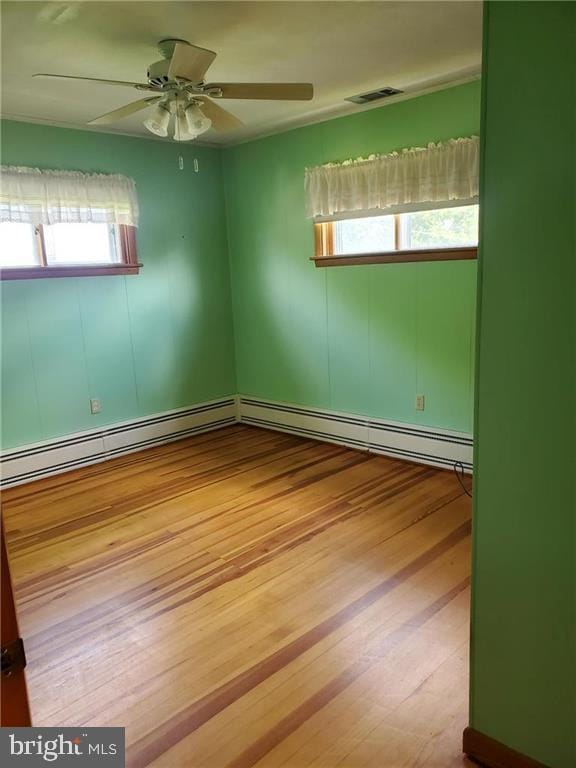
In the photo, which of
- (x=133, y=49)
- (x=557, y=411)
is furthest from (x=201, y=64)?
(x=557, y=411)

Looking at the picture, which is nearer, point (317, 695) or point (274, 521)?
point (317, 695)

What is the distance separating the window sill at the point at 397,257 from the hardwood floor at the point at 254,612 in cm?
146

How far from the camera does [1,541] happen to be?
3.00ft

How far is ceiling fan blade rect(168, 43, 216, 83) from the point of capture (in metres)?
2.22

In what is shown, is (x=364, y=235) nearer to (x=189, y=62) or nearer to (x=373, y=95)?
(x=373, y=95)

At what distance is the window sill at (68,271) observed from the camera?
→ 150 inches

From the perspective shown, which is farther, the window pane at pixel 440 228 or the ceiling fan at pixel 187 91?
the window pane at pixel 440 228

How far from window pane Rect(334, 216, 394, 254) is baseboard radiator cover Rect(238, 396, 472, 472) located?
4.20 ft

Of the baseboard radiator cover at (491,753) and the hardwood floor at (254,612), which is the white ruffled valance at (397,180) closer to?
the hardwood floor at (254,612)

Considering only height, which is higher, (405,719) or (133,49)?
(133,49)

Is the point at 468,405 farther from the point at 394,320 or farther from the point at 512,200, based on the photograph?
the point at 512,200

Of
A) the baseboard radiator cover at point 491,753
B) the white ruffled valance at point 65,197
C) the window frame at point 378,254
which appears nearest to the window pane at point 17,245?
the white ruffled valance at point 65,197

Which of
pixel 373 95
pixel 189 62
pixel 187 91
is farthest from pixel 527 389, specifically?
pixel 373 95

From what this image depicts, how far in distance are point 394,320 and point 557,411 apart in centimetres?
271
